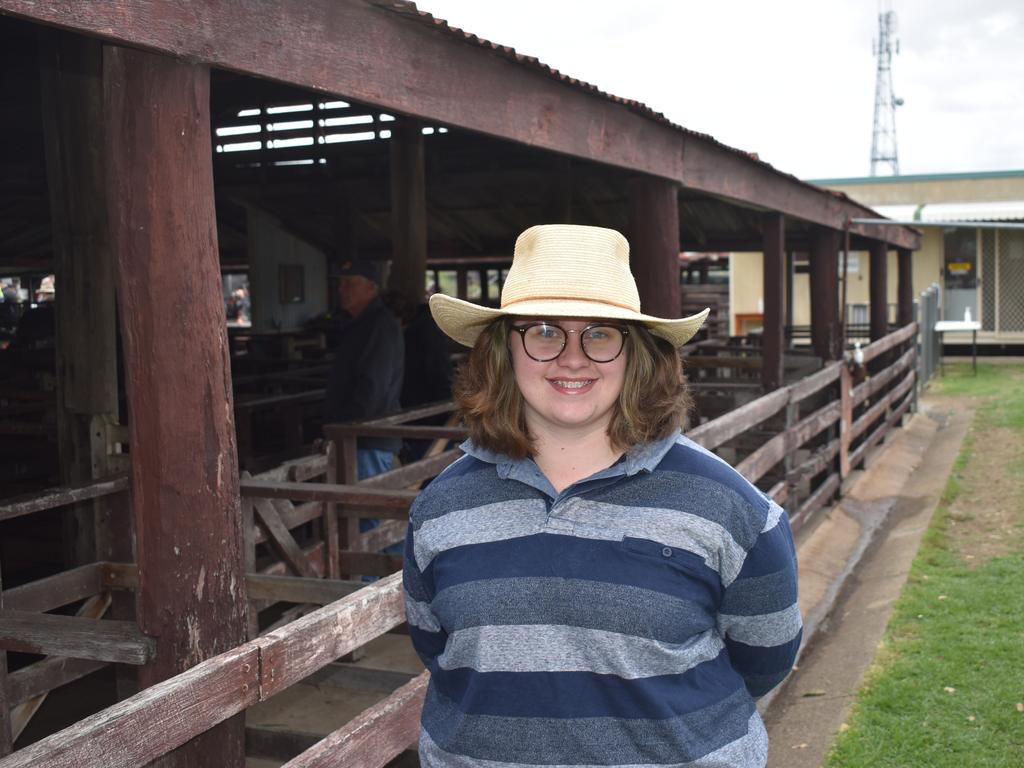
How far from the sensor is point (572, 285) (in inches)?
91.3

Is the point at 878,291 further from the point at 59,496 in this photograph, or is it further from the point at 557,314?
the point at 557,314

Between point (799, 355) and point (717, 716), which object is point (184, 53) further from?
point (799, 355)

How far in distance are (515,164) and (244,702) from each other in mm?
8792

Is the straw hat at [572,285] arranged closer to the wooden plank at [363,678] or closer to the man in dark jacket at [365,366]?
the wooden plank at [363,678]

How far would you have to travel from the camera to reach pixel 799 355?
13016 millimetres

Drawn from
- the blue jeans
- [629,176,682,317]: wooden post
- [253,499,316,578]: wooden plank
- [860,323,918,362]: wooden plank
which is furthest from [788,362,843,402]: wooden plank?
[253,499,316,578]: wooden plank

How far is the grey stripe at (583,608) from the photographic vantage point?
2084mm

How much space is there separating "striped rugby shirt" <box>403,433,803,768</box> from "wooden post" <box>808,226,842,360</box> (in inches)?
367

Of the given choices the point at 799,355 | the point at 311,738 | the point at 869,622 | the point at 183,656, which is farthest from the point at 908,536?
the point at 183,656

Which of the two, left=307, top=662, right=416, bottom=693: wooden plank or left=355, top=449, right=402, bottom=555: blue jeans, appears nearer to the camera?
left=307, top=662, right=416, bottom=693: wooden plank

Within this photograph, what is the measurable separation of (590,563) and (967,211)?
2548 cm

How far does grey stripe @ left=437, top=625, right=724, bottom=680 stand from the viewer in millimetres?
2076

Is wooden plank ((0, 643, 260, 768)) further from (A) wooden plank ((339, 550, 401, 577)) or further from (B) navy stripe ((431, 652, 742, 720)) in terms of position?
(A) wooden plank ((339, 550, 401, 577))

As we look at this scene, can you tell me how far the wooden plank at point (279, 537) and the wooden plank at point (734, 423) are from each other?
73.4 inches
